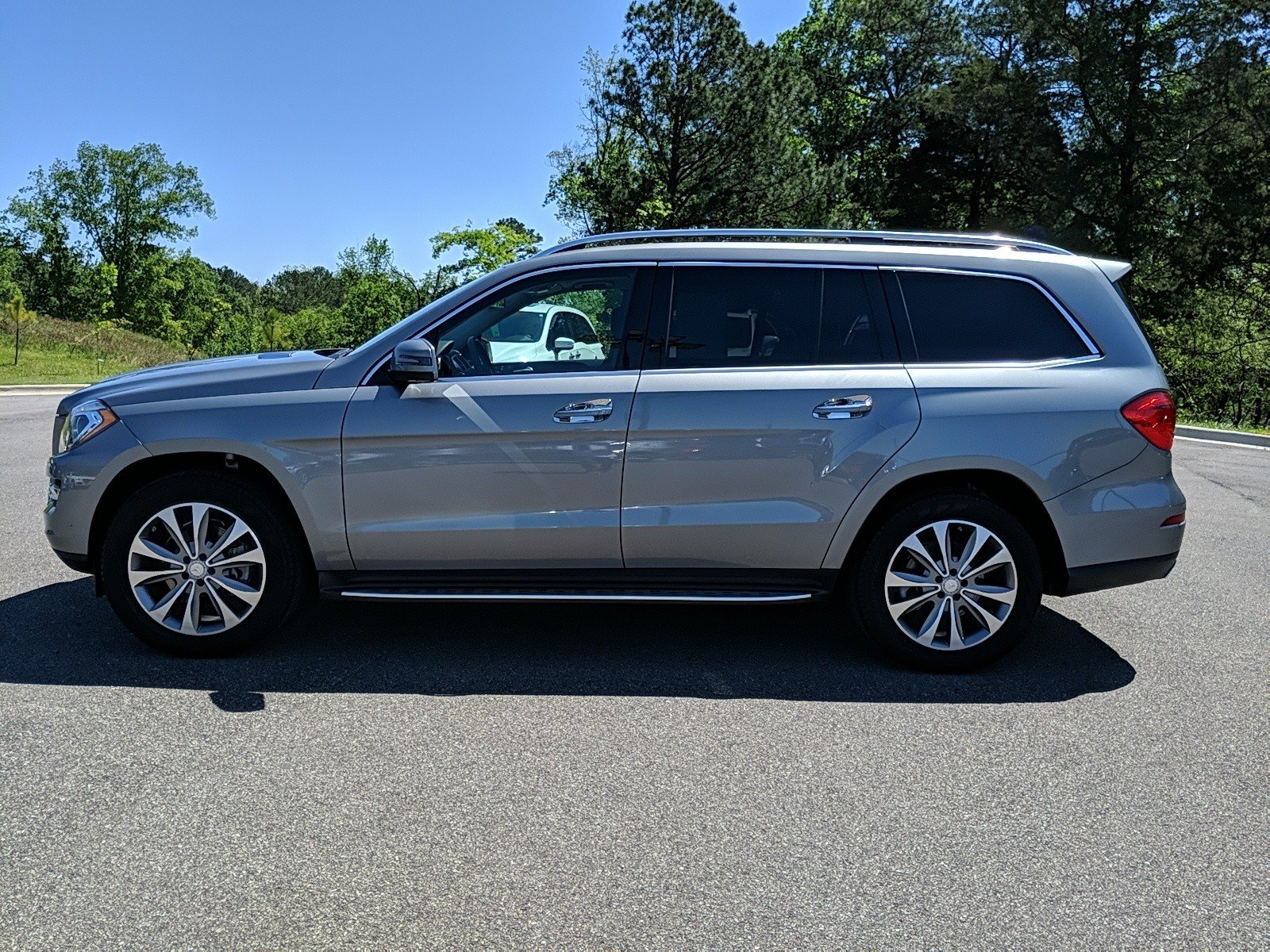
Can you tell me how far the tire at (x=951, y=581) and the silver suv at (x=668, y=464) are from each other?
0.01 meters

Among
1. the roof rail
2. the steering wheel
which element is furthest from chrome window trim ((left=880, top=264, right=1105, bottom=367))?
the steering wheel

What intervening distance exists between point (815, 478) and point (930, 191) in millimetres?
48154

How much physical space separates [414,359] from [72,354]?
48088 millimetres

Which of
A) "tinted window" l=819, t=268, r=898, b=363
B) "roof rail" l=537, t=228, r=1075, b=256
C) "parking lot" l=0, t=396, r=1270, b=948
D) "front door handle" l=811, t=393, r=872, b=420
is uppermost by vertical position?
"roof rail" l=537, t=228, r=1075, b=256

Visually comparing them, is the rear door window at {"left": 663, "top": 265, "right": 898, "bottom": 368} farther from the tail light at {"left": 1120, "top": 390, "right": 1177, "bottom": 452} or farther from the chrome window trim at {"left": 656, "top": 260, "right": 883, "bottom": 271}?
the tail light at {"left": 1120, "top": 390, "right": 1177, "bottom": 452}

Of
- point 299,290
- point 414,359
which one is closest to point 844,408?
point 414,359

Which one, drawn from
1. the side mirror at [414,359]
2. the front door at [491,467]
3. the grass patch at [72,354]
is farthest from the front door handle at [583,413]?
the grass patch at [72,354]

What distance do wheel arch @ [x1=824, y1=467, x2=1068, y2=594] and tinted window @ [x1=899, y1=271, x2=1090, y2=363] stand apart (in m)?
0.53

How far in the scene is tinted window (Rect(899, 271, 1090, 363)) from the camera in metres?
5.12

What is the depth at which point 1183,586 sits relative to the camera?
6.92 m

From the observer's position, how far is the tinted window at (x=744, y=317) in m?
5.07

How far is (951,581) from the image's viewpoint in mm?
4992

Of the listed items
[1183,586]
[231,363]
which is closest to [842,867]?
[231,363]

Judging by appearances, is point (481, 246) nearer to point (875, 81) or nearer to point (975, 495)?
point (875, 81)
